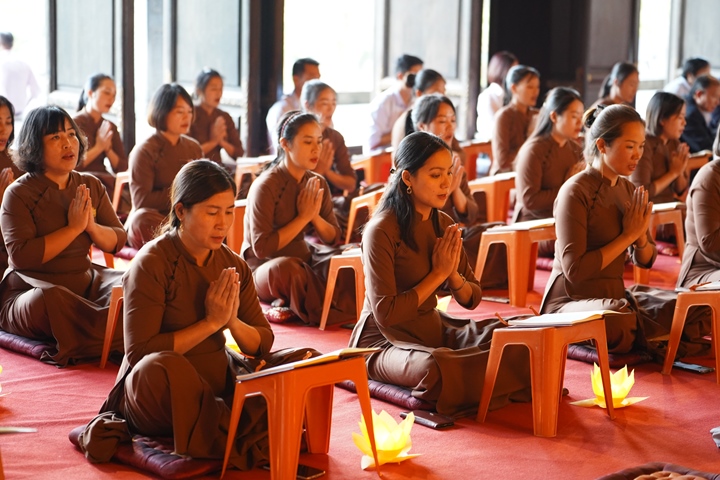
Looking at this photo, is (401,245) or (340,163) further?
(340,163)

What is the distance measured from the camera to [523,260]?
5.02 meters

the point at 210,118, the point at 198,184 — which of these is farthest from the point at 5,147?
the point at 210,118

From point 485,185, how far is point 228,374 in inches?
143

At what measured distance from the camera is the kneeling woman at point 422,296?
3422 millimetres

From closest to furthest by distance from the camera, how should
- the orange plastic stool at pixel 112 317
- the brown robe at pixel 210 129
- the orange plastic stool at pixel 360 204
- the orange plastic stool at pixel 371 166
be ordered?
1. the orange plastic stool at pixel 112 317
2. the orange plastic stool at pixel 360 204
3. the orange plastic stool at pixel 371 166
4. the brown robe at pixel 210 129

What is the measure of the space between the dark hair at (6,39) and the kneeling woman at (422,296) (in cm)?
589

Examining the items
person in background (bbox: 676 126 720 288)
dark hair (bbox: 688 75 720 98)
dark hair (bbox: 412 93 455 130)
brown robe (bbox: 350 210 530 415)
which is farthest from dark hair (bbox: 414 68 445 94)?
brown robe (bbox: 350 210 530 415)

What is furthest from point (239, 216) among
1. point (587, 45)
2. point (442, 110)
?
point (587, 45)

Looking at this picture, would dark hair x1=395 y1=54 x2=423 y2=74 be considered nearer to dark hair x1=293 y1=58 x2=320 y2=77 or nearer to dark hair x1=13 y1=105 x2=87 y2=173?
dark hair x1=293 y1=58 x2=320 y2=77

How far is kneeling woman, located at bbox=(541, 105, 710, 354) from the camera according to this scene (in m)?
3.98

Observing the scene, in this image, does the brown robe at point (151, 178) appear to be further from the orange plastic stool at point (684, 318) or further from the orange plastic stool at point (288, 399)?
Result: the orange plastic stool at point (288, 399)

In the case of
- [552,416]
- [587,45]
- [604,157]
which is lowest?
[552,416]

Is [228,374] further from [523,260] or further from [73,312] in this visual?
[523,260]

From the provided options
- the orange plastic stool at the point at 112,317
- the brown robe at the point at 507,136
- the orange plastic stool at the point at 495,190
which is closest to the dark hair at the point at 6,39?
the brown robe at the point at 507,136
